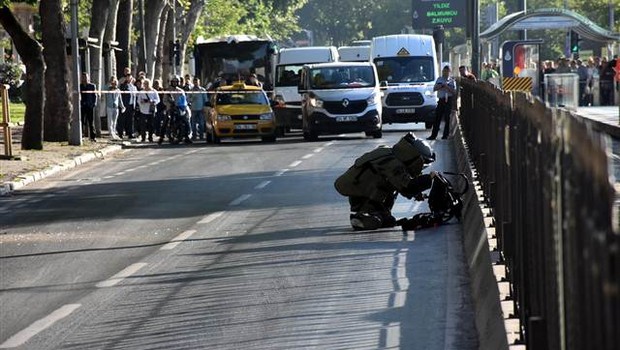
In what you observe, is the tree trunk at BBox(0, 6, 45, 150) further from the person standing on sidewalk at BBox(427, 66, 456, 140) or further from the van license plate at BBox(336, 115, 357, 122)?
the person standing on sidewalk at BBox(427, 66, 456, 140)

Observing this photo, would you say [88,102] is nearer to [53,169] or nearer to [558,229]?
[53,169]

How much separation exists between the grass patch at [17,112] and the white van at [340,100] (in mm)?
12629

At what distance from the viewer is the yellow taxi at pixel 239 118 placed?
37906 millimetres

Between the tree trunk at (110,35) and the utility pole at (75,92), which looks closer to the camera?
the utility pole at (75,92)

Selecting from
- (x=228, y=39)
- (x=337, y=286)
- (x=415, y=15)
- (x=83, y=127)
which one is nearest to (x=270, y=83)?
(x=228, y=39)

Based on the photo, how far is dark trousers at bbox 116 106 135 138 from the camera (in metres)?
40.8

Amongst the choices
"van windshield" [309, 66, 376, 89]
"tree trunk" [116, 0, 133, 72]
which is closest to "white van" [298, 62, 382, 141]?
"van windshield" [309, 66, 376, 89]

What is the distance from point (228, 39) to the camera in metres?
52.8

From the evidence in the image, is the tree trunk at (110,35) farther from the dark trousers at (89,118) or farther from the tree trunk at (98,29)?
the dark trousers at (89,118)

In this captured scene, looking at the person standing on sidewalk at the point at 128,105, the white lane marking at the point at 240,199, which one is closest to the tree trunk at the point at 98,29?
the person standing on sidewalk at the point at 128,105

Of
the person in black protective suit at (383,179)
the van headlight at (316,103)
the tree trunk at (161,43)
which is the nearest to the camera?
the person in black protective suit at (383,179)

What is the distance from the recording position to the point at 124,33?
4562 cm

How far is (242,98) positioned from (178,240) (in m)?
24.1

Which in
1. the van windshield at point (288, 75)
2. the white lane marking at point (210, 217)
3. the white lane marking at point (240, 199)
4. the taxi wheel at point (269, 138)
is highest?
the van windshield at point (288, 75)
